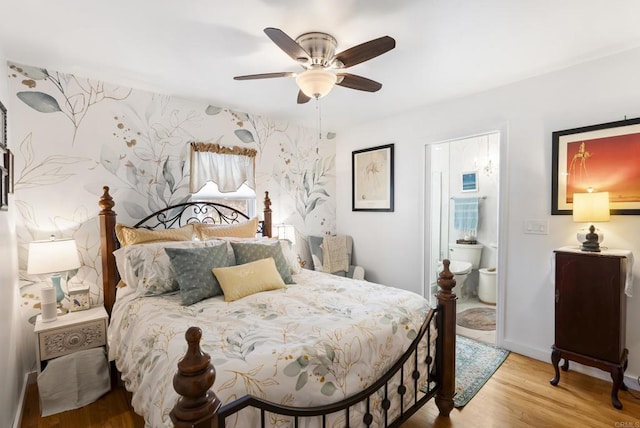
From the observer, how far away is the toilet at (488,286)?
411cm

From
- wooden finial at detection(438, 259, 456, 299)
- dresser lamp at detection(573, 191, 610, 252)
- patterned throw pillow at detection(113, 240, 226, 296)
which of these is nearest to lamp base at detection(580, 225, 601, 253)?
dresser lamp at detection(573, 191, 610, 252)

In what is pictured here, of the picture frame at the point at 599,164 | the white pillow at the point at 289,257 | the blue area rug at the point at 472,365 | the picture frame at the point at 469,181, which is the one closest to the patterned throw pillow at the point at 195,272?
the white pillow at the point at 289,257

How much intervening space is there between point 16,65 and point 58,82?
0.83 ft

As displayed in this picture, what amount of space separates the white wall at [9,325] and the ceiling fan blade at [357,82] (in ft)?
7.31

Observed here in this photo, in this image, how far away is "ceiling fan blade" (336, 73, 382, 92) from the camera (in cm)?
202

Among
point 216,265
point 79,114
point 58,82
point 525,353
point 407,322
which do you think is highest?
point 58,82

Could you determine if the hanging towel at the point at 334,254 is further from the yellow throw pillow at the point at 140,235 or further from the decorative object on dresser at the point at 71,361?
the decorative object on dresser at the point at 71,361

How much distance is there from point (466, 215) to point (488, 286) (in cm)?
106

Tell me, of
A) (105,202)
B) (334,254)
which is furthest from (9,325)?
(334,254)

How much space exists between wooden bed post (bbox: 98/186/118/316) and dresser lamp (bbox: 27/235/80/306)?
233mm

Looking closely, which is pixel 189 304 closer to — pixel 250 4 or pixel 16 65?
pixel 250 4

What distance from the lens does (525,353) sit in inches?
108

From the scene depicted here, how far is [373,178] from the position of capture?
400 centimetres

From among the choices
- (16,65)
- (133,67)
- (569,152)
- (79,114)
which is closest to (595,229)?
(569,152)
